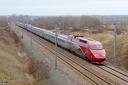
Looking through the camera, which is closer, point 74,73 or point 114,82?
point 114,82

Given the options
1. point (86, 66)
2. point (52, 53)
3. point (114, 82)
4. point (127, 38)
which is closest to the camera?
point (114, 82)

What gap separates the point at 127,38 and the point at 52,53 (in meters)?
15.2

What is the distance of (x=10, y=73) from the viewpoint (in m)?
27.1

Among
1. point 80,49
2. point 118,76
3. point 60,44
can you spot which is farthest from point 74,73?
point 60,44

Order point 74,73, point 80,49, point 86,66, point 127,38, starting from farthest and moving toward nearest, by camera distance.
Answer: point 127,38 < point 80,49 < point 86,66 < point 74,73

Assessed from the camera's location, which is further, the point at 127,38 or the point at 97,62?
the point at 127,38

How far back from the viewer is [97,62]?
33.5m

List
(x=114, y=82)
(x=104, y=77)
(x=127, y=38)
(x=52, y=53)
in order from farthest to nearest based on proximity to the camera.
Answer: (x=127, y=38) → (x=52, y=53) → (x=104, y=77) → (x=114, y=82)

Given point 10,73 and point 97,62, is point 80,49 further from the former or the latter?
point 10,73

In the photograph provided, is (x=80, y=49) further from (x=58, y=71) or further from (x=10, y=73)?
(x=10, y=73)

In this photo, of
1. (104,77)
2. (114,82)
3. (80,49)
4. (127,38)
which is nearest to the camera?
(114,82)

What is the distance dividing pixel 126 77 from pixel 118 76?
0.80 meters

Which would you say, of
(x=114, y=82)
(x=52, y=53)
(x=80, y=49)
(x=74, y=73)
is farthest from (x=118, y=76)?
(x=52, y=53)

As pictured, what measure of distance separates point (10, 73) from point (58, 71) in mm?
5634
